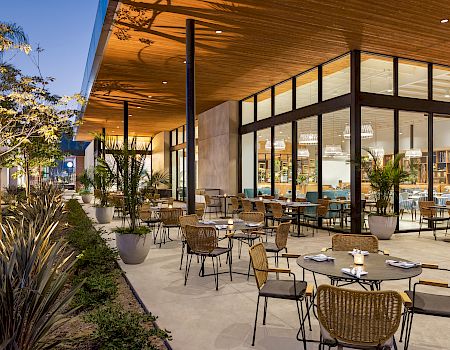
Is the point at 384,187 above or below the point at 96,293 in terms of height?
above

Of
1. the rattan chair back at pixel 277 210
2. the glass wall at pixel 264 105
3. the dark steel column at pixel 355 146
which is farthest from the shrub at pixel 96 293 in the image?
the glass wall at pixel 264 105

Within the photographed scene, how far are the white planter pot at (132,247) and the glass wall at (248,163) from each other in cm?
854

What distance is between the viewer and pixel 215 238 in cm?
534

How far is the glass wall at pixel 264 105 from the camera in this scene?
533 inches

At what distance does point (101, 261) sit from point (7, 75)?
15.3 ft

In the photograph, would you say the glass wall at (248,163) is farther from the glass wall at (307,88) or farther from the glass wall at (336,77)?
the glass wall at (336,77)

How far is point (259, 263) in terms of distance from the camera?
3693mm

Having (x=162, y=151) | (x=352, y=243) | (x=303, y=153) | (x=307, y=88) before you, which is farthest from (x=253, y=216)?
(x=162, y=151)

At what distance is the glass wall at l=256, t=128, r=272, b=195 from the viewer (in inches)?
547

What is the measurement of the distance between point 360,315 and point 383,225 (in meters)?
7.19

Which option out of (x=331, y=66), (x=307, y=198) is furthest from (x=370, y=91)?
(x=307, y=198)

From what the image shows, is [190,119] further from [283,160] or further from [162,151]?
[162,151]

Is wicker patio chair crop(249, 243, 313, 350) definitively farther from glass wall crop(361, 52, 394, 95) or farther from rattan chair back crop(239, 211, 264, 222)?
glass wall crop(361, 52, 394, 95)

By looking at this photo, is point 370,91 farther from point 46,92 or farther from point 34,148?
point 34,148
